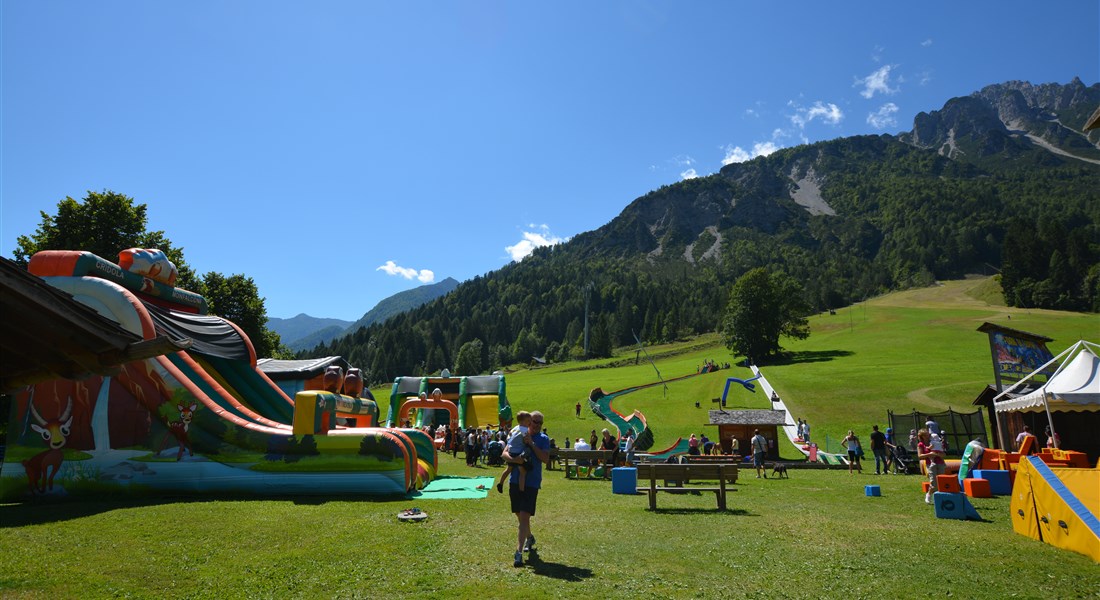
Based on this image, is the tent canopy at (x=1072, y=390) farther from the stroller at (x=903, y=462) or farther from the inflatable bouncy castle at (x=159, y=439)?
the inflatable bouncy castle at (x=159, y=439)

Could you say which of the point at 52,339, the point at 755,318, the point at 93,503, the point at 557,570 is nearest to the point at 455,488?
the point at 93,503

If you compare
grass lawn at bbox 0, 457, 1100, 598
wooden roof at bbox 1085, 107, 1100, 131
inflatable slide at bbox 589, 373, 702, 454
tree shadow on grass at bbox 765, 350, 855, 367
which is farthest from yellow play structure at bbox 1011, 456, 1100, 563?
tree shadow on grass at bbox 765, 350, 855, 367

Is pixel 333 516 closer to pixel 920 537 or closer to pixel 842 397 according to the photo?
pixel 920 537

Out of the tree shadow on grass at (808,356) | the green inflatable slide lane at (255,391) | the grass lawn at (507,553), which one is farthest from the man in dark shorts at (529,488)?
the tree shadow on grass at (808,356)

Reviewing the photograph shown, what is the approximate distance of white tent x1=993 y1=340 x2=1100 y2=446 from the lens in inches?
650

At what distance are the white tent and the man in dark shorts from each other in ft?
50.3

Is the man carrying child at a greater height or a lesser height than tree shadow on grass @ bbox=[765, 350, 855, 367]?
lesser

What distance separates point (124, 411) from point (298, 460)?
381 cm

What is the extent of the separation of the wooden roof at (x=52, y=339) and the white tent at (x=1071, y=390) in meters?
19.6

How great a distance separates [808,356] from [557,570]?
63.4 meters

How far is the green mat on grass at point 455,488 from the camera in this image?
12.6 m

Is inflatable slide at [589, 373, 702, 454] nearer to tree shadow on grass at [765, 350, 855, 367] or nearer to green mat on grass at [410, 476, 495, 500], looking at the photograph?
green mat on grass at [410, 476, 495, 500]

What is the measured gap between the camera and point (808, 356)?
208ft

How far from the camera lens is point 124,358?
3.93 metres
